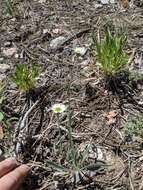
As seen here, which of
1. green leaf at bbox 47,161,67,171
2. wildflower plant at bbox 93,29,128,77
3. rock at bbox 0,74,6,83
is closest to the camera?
green leaf at bbox 47,161,67,171

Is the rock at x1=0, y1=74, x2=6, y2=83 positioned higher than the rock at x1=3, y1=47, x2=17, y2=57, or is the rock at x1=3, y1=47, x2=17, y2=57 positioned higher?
the rock at x1=3, y1=47, x2=17, y2=57

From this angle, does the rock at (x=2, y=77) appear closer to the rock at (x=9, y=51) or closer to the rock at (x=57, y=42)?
the rock at (x=9, y=51)

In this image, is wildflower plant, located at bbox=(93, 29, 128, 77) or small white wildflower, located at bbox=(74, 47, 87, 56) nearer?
wildflower plant, located at bbox=(93, 29, 128, 77)

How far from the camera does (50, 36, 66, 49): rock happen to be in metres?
2.72

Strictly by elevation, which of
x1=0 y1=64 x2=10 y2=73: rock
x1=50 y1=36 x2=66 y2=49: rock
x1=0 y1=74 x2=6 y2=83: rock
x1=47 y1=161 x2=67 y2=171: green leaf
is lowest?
x1=47 y1=161 x2=67 y2=171: green leaf

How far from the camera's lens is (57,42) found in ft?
9.01

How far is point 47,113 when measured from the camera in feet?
7.62

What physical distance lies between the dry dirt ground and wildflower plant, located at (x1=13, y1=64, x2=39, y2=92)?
0.06m

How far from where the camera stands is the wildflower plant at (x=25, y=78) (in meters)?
2.35

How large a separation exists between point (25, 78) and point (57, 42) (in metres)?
0.50

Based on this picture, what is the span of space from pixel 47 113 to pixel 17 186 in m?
0.50

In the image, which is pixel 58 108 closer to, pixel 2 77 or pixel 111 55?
pixel 111 55

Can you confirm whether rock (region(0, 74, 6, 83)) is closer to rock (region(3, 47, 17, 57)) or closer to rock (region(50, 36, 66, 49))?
rock (region(3, 47, 17, 57))

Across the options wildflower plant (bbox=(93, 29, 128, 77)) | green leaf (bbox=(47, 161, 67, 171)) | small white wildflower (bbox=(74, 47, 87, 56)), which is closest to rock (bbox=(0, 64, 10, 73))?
small white wildflower (bbox=(74, 47, 87, 56))
